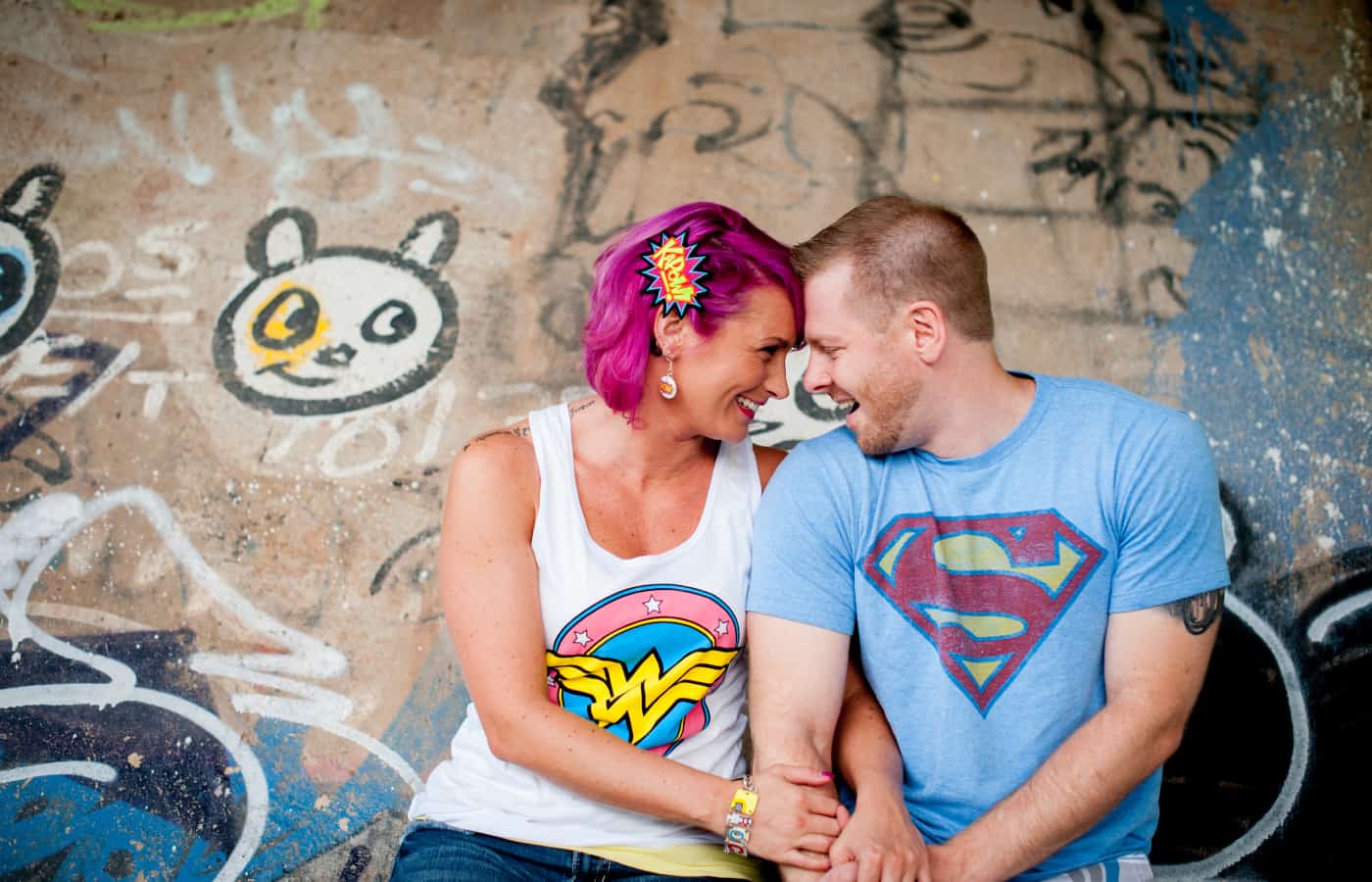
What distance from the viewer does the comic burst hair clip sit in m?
2.18

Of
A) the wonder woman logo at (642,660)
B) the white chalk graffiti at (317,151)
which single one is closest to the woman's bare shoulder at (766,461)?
the wonder woman logo at (642,660)

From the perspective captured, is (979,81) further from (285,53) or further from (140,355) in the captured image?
(140,355)

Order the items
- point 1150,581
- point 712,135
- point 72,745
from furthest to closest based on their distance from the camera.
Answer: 1. point 712,135
2. point 72,745
3. point 1150,581

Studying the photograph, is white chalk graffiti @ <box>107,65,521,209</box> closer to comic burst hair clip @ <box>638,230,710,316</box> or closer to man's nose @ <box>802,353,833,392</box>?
comic burst hair clip @ <box>638,230,710,316</box>

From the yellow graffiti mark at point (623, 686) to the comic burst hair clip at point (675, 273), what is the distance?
0.79 metres

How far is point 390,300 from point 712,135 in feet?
4.11

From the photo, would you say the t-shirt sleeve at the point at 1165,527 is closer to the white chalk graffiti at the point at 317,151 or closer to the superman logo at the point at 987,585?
the superman logo at the point at 987,585

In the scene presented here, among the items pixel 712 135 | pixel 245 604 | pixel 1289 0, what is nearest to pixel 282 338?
pixel 245 604

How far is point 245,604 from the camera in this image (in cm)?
Result: 301

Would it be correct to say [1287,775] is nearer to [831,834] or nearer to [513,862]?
[831,834]

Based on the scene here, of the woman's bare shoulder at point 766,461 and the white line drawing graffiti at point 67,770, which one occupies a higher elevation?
the woman's bare shoulder at point 766,461

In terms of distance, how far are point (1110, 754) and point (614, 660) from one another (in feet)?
3.42

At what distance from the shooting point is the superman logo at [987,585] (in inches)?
84.1

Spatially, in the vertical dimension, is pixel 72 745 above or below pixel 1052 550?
below
